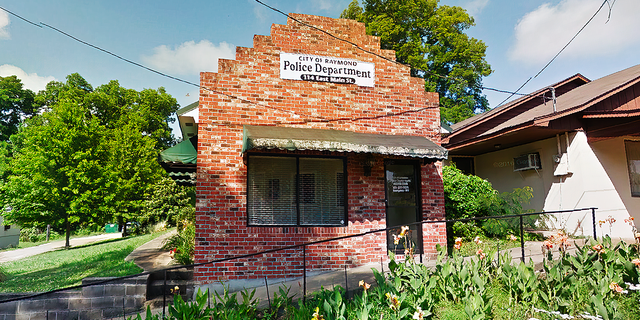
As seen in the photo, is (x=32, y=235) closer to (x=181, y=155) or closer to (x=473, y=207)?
(x=181, y=155)

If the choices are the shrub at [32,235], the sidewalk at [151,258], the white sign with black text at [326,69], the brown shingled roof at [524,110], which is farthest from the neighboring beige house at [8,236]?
the brown shingled roof at [524,110]

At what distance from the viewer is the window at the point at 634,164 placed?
993 centimetres

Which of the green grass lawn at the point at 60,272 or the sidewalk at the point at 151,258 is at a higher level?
the sidewalk at the point at 151,258

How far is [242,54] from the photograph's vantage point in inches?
285

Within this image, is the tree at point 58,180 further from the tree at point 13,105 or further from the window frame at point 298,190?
the tree at point 13,105

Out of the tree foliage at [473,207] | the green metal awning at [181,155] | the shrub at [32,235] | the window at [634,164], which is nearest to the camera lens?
the green metal awning at [181,155]

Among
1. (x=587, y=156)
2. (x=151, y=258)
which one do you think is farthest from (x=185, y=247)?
(x=587, y=156)

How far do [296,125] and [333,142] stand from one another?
125cm

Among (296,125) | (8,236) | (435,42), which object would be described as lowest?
(8,236)

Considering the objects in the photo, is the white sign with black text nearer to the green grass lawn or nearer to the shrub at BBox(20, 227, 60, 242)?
the green grass lawn

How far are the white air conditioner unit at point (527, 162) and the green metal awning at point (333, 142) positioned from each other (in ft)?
18.4

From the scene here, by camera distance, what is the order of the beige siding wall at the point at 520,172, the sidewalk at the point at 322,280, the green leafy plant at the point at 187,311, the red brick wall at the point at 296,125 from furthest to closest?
the beige siding wall at the point at 520,172 → the red brick wall at the point at 296,125 → the sidewalk at the point at 322,280 → the green leafy plant at the point at 187,311

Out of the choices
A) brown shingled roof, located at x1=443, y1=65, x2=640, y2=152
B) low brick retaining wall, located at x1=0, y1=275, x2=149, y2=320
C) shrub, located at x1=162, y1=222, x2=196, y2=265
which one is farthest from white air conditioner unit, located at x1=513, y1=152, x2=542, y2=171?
low brick retaining wall, located at x1=0, y1=275, x2=149, y2=320

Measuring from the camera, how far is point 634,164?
33.0 ft
